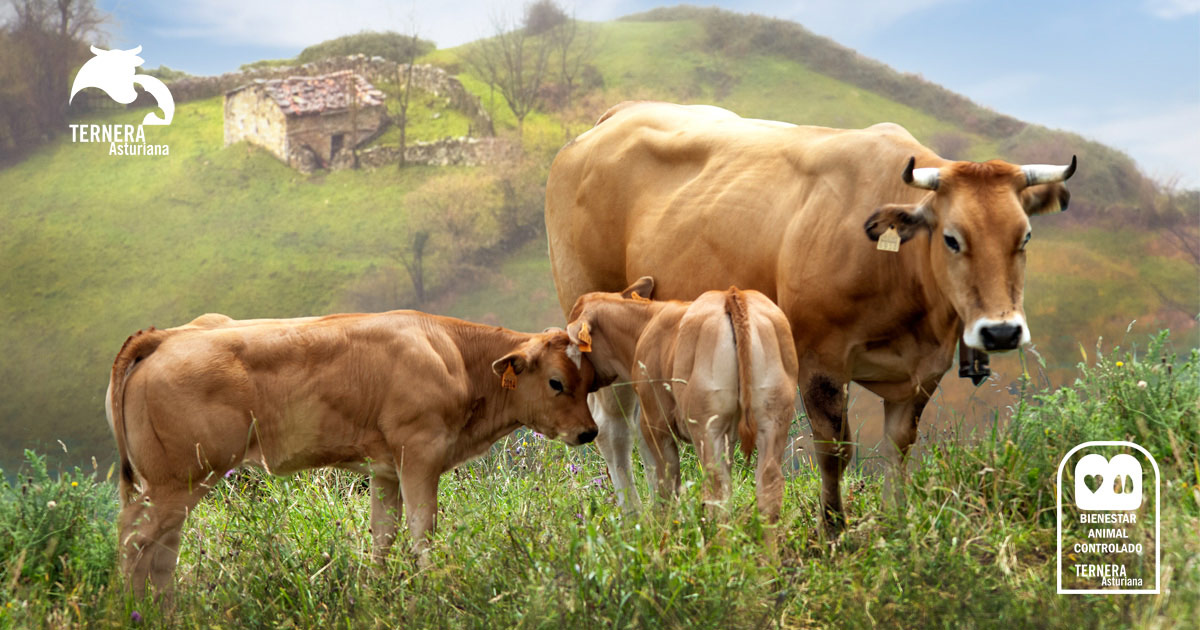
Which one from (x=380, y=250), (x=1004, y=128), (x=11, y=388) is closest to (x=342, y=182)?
(x=380, y=250)

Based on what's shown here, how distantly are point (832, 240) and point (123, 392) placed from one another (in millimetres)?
4242

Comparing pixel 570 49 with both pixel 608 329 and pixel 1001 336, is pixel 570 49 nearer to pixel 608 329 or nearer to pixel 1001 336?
pixel 608 329

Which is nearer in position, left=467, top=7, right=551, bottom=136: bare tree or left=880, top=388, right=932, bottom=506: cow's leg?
left=880, top=388, right=932, bottom=506: cow's leg

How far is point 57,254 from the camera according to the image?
3688 cm

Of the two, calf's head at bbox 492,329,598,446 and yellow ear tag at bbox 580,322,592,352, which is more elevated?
yellow ear tag at bbox 580,322,592,352

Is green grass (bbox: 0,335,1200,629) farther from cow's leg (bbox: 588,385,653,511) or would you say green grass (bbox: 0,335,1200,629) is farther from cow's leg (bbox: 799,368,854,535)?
cow's leg (bbox: 588,385,653,511)

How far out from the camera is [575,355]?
23.0 feet

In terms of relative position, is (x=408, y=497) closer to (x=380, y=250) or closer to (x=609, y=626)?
(x=609, y=626)

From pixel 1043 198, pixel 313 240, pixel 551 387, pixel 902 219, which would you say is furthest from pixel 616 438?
pixel 313 240

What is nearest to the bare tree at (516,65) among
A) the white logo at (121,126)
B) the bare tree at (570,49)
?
the bare tree at (570,49)

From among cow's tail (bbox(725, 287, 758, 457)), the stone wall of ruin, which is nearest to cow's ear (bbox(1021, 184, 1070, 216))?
cow's tail (bbox(725, 287, 758, 457))

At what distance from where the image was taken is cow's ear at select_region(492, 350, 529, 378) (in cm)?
688

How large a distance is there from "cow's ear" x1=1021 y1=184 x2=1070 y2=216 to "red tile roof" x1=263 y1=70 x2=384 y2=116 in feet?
112

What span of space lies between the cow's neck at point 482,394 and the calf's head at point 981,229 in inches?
97.4
